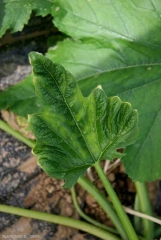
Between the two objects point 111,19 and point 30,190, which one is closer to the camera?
point 111,19

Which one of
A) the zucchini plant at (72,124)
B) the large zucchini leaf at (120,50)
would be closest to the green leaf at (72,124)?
the zucchini plant at (72,124)

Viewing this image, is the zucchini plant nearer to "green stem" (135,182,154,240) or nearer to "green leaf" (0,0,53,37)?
"green stem" (135,182,154,240)

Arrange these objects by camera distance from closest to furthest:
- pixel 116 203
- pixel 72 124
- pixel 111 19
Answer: pixel 72 124, pixel 116 203, pixel 111 19

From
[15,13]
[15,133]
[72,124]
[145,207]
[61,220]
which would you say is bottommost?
[145,207]

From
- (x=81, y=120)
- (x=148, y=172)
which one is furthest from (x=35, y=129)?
(x=148, y=172)

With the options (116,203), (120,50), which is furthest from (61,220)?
(120,50)

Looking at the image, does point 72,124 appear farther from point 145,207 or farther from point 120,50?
point 145,207
